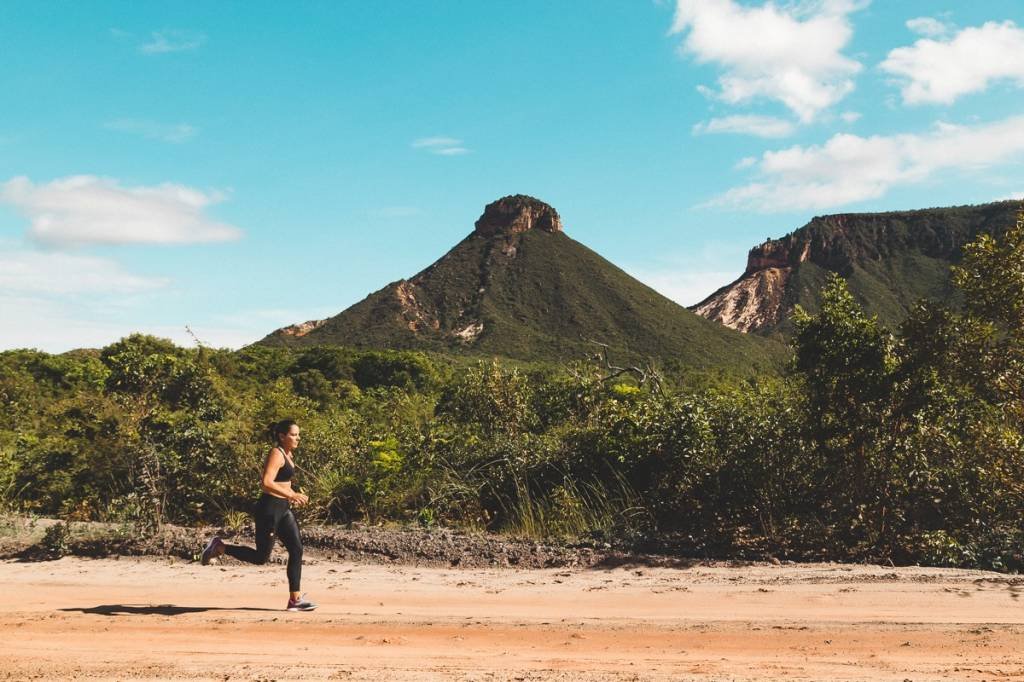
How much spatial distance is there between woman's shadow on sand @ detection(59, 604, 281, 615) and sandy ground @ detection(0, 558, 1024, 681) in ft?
0.07

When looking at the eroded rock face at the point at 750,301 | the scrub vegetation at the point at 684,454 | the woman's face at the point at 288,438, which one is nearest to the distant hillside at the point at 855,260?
the eroded rock face at the point at 750,301

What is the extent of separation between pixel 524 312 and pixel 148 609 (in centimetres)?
9100

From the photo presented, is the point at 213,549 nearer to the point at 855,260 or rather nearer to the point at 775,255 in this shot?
the point at 855,260

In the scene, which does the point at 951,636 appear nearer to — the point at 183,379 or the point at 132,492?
the point at 132,492

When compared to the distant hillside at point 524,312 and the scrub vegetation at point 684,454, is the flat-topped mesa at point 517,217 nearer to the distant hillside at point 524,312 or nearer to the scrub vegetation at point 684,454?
the distant hillside at point 524,312

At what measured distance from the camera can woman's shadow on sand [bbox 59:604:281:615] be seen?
6332mm

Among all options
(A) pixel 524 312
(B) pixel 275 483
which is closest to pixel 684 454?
(B) pixel 275 483

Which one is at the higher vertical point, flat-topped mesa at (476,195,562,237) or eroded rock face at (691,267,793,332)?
flat-topped mesa at (476,195,562,237)

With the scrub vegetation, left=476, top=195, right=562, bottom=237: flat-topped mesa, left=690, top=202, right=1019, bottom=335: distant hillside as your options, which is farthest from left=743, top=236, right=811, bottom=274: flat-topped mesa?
the scrub vegetation

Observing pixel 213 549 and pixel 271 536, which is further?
pixel 213 549

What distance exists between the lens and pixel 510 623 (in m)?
5.89

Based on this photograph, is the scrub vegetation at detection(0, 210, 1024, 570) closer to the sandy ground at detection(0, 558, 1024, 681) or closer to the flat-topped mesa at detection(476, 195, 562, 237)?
the sandy ground at detection(0, 558, 1024, 681)

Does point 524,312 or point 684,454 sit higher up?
point 524,312

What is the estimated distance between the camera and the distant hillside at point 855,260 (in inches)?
4771
